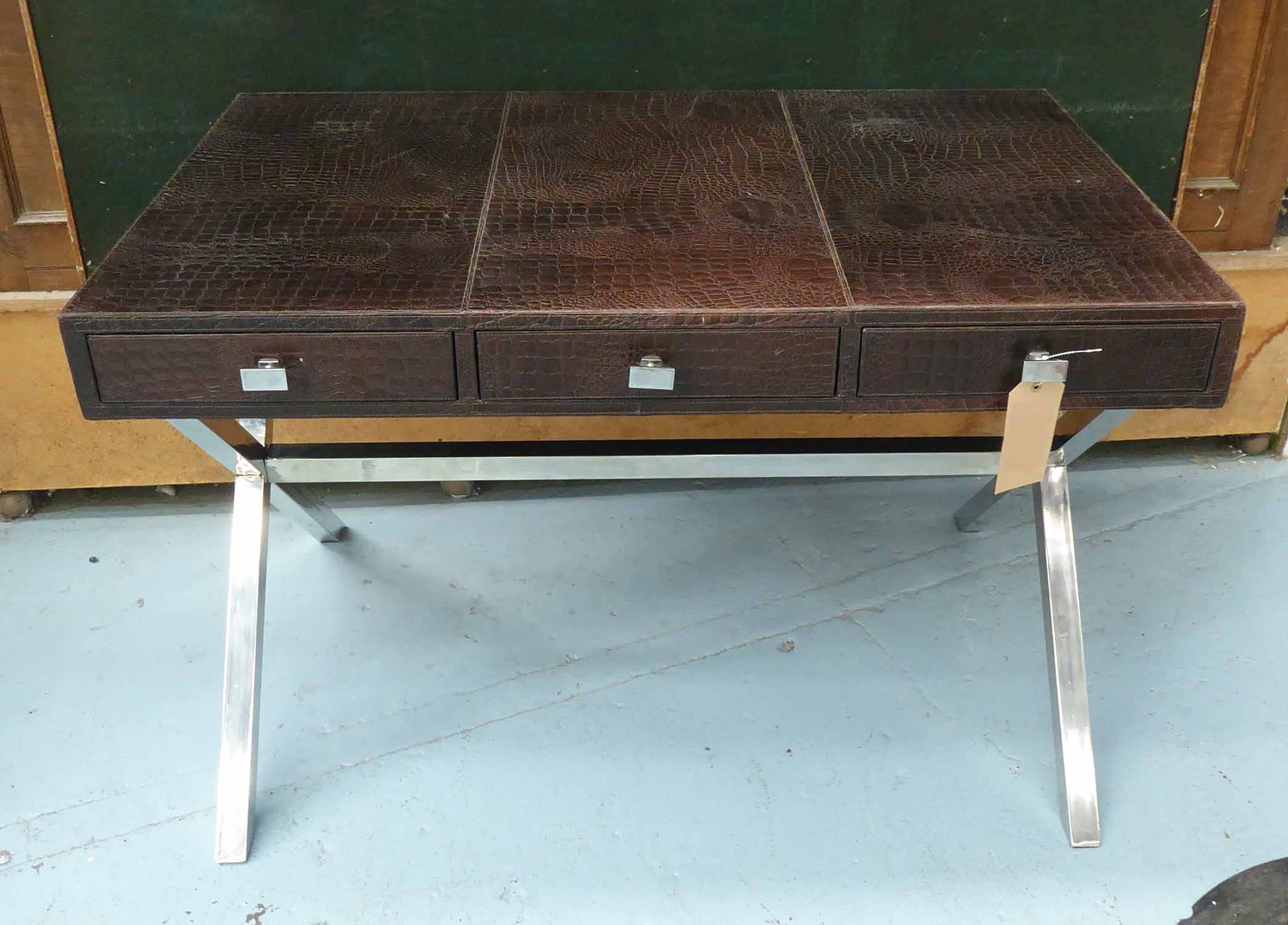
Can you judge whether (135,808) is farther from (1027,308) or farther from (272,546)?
(1027,308)

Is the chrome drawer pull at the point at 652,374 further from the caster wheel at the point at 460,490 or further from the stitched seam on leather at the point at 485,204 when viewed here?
the caster wheel at the point at 460,490

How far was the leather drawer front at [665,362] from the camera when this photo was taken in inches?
53.0

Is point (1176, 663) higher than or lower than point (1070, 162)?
lower

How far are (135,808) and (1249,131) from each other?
84.4 inches

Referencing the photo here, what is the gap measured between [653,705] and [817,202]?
81 cm

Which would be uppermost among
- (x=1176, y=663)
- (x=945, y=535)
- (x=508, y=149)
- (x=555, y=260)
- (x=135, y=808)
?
(x=555, y=260)

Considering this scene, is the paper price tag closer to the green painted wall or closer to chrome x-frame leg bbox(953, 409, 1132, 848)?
chrome x-frame leg bbox(953, 409, 1132, 848)

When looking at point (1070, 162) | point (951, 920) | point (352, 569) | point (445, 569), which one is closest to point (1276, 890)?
point (951, 920)

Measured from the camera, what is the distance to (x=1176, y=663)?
1943 millimetres

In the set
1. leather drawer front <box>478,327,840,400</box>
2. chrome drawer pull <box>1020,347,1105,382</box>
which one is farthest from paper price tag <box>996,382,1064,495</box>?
leather drawer front <box>478,327,840,400</box>

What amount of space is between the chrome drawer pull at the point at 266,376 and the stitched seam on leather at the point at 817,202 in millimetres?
642

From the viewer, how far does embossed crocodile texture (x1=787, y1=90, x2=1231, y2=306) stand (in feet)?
4.54

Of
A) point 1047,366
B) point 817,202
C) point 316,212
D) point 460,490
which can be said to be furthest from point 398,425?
point 1047,366

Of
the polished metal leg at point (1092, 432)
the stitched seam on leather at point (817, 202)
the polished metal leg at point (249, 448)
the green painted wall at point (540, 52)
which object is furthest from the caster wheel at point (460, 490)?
the polished metal leg at point (1092, 432)
